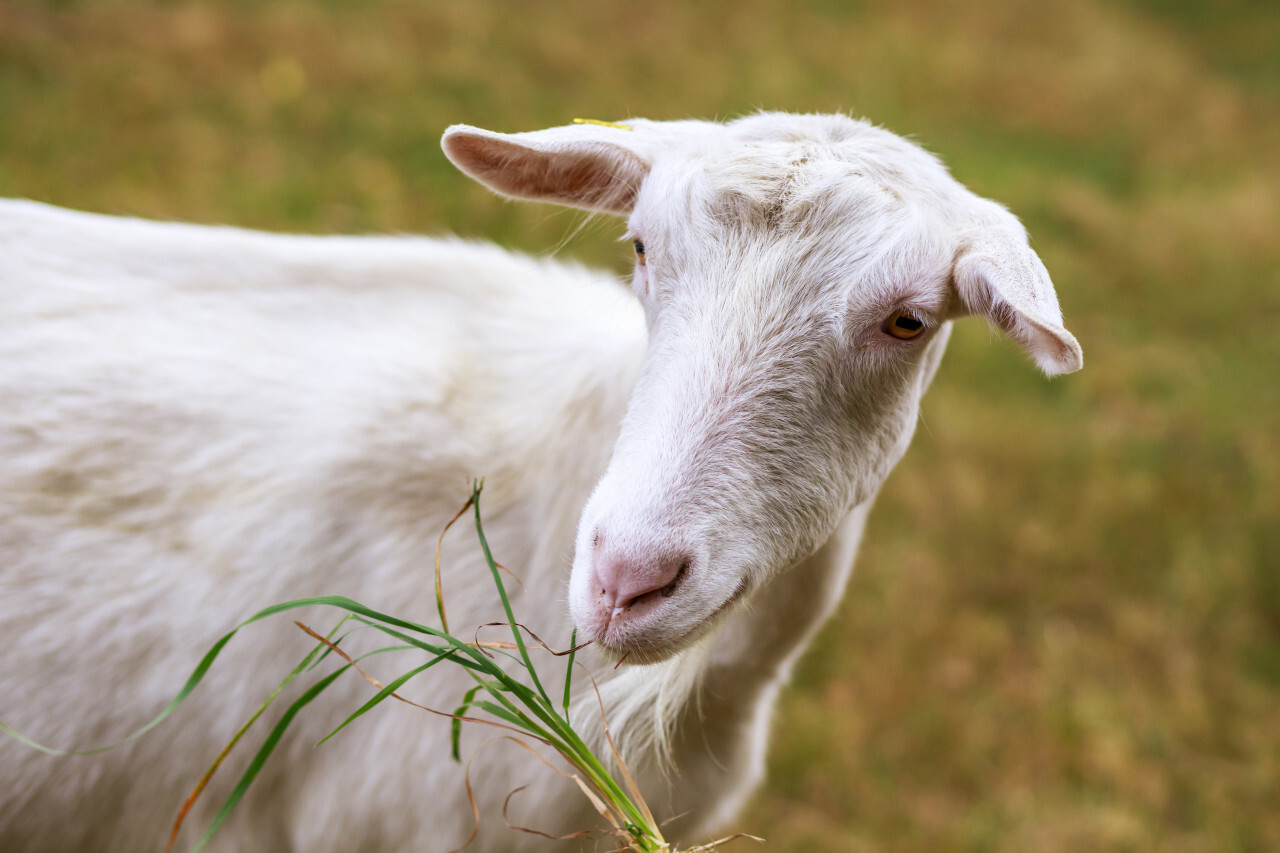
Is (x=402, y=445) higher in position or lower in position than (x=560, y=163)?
lower

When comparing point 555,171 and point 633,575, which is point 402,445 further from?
point 633,575

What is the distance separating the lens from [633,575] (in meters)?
1.45

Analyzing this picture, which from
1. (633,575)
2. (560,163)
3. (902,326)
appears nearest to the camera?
(633,575)

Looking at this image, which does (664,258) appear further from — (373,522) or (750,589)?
(373,522)

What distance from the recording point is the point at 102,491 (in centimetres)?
211

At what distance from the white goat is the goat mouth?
2.7 inches

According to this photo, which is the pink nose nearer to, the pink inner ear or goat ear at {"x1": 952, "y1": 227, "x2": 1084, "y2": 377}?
goat ear at {"x1": 952, "y1": 227, "x2": 1084, "y2": 377}

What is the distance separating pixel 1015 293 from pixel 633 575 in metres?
0.76

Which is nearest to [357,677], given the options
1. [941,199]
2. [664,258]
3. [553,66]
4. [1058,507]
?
[664,258]

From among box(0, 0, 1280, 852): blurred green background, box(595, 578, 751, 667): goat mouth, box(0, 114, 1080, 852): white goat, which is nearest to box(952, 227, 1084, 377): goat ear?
box(0, 114, 1080, 852): white goat

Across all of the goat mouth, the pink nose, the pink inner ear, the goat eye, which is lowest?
the goat mouth

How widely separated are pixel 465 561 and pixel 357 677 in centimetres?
37

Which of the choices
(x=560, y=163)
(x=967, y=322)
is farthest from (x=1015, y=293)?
(x=967, y=322)

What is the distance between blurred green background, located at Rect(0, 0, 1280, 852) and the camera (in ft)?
12.9
